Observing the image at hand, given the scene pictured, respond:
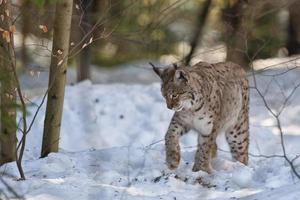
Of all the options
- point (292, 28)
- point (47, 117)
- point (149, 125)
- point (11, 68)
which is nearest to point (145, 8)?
point (149, 125)

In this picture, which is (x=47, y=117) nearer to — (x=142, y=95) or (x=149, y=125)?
(x=149, y=125)

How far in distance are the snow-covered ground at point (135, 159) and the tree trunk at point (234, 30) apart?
28.6 inches

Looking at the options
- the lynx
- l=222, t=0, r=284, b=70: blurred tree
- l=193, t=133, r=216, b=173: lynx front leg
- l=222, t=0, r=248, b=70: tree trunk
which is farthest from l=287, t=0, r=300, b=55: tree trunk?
l=193, t=133, r=216, b=173: lynx front leg

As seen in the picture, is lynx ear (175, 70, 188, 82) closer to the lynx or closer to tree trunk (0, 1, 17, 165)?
the lynx

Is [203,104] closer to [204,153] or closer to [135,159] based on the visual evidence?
[204,153]

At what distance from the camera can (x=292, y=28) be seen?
15.2 m

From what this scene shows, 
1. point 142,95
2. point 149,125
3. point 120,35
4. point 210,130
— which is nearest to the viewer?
point 210,130

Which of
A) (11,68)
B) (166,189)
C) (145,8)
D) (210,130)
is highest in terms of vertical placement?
(145,8)

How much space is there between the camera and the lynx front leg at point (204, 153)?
24.1 feet

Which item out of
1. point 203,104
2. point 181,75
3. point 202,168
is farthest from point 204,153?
point 181,75

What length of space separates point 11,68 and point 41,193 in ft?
4.17

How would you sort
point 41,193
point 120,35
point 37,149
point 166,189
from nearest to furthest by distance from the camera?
point 41,193 → point 166,189 → point 37,149 → point 120,35

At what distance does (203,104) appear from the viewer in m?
7.42

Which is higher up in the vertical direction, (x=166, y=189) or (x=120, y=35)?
(x=120, y=35)
